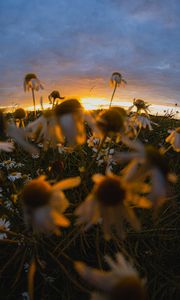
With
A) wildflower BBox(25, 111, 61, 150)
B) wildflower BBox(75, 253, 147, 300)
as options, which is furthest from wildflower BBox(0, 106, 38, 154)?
wildflower BBox(75, 253, 147, 300)

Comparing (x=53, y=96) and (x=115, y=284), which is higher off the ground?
(x=53, y=96)

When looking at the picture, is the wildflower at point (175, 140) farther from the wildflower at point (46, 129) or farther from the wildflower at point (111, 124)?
the wildflower at point (46, 129)

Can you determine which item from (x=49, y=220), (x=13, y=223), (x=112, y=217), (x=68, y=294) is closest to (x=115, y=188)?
(x=112, y=217)

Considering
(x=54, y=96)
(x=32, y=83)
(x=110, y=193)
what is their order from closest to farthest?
(x=110, y=193), (x=54, y=96), (x=32, y=83)

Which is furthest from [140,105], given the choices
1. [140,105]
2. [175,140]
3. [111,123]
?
[111,123]

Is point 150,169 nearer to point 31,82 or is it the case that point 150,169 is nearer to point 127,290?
point 127,290

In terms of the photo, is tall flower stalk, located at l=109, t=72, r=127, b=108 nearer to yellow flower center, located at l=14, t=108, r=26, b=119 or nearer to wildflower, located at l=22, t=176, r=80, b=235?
yellow flower center, located at l=14, t=108, r=26, b=119

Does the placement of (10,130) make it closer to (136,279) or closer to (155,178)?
(155,178)

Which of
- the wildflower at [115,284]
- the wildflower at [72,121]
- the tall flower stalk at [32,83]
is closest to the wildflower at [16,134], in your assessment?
the wildflower at [72,121]
